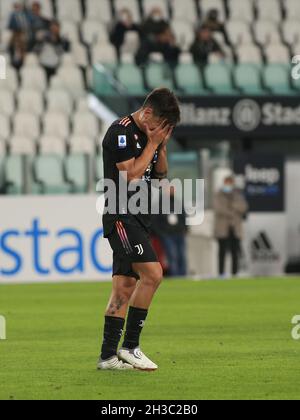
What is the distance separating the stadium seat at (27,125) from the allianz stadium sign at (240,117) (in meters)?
3.39

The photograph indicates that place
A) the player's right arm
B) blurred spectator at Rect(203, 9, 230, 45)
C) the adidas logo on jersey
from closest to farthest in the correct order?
the player's right arm, the adidas logo on jersey, blurred spectator at Rect(203, 9, 230, 45)

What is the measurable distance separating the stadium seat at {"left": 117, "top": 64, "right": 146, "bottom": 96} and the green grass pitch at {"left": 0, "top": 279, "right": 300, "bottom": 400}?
603 centimetres

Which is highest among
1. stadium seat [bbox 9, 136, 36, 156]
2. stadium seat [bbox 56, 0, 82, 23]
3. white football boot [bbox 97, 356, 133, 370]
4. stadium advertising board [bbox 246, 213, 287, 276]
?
stadium seat [bbox 56, 0, 82, 23]

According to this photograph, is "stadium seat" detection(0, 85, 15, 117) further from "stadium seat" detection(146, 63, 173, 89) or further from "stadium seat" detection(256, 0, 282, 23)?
"stadium seat" detection(256, 0, 282, 23)

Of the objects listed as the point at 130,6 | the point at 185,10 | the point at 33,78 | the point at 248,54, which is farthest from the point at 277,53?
the point at 33,78

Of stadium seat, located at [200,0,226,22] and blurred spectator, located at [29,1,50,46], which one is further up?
stadium seat, located at [200,0,226,22]

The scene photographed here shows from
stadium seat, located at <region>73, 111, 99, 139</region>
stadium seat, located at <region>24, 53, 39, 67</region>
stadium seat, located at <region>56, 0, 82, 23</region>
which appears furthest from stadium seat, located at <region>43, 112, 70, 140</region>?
stadium seat, located at <region>56, 0, 82, 23</region>

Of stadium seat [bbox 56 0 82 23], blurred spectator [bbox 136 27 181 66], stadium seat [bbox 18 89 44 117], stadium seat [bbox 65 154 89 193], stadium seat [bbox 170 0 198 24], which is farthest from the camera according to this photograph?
stadium seat [bbox 170 0 198 24]

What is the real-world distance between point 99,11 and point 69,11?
703 mm

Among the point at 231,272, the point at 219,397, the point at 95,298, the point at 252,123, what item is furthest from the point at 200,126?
the point at 219,397

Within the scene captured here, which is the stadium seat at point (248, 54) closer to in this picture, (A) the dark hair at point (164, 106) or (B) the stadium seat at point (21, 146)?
(B) the stadium seat at point (21, 146)

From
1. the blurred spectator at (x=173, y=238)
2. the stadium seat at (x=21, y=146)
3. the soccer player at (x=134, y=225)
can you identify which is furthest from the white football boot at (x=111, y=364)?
the stadium seat at (x=21, y=146)

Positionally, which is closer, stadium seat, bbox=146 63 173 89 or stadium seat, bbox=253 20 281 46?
stadium seat, bbox=146 63 173 89

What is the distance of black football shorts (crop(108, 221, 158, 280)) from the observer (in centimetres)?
1055
